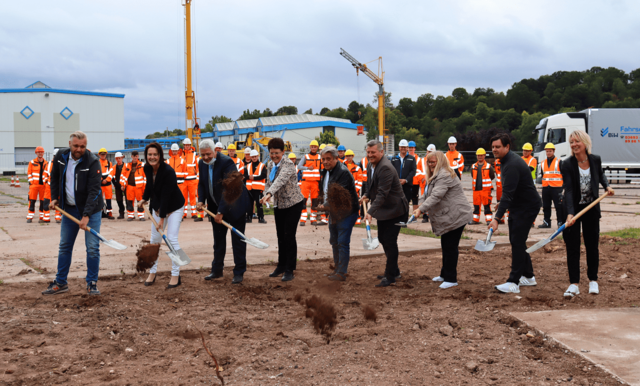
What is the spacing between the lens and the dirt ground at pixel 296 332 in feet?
11.9

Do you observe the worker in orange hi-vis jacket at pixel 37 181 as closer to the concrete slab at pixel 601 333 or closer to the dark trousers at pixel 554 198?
the dark trousers at pixel 554 198

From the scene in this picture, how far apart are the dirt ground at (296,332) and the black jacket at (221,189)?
2.96ft

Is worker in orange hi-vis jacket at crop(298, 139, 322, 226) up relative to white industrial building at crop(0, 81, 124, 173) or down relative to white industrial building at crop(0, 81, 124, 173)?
down

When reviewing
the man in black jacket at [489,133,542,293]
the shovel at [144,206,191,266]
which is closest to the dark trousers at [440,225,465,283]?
the man in black jacket at [489,133,542,293]

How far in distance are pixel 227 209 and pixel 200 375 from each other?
310 centimetres

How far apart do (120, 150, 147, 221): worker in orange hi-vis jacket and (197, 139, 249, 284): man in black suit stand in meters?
7.29

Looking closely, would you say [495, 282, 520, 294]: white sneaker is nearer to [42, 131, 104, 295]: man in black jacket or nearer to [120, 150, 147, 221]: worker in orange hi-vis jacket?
[42, 131, 104, 295]: man in black jacket

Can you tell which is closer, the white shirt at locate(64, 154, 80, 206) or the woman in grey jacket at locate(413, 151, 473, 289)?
the white shirt at locate(64, 154, 80, 206)

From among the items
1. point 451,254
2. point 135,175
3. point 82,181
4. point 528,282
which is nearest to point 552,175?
point 528,282

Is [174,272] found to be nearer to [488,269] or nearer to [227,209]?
[227,209]

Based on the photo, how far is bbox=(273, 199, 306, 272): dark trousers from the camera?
265 inches

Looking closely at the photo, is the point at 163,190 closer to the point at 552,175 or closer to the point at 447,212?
the point at 447,212

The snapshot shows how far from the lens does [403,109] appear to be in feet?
312

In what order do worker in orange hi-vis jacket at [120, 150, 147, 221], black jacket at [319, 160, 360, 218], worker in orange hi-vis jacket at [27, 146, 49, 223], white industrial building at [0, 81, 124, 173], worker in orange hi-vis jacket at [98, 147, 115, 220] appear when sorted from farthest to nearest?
white industrial building at [0, 81, 124, 173] → worker in orange hi-vis jacket at [98, 147, 115, 220] → worker in orange hi-vis jacket at [120, 150, 147, 221] → worker in orange hi-vis jacket at [27, 146, 49, 223] → black jacket at [319, 160, 360, 218]
